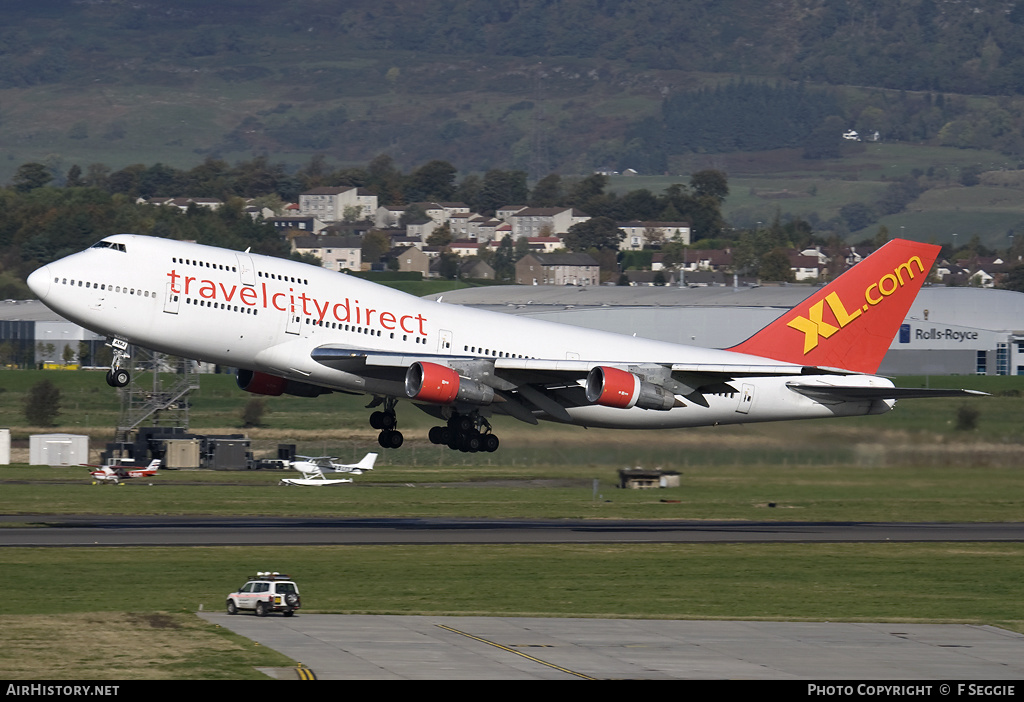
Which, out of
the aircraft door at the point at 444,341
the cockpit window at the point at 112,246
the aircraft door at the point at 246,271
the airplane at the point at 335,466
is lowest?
the airplane at the point at 335,466

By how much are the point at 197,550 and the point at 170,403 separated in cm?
4289

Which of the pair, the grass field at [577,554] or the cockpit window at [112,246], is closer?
the grass field at [577,554]

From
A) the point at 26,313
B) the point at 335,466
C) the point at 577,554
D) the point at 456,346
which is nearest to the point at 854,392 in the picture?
the point at 577,554

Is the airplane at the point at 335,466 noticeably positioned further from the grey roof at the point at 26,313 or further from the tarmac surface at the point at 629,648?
the grey roof at the point at 26,313

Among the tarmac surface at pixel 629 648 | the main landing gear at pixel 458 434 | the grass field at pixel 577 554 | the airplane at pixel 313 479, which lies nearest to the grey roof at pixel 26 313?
the grass field at pixel 577 554

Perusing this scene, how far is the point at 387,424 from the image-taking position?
180 ft

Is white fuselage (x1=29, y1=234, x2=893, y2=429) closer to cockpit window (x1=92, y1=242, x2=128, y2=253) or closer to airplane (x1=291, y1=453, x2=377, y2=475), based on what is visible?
cockpit window (x1=92, y1=242, x2=128, y2=253)

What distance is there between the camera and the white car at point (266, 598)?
144ft

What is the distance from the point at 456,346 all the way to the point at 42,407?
206 ft

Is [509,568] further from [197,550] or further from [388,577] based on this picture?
[197,550]

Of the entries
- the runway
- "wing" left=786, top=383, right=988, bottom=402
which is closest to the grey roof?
the runway

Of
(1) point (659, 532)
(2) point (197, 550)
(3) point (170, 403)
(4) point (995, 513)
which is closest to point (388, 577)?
(2) point (197, 550)

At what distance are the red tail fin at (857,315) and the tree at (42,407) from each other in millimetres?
64122

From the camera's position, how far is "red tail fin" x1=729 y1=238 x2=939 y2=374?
188ft
